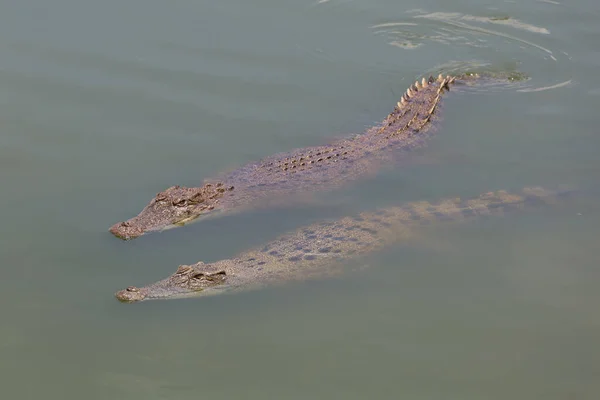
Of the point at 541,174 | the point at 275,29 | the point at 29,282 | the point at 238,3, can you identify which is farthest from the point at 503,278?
the point at 238,3

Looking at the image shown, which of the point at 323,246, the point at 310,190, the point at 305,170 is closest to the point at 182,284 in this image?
the point at 323,246

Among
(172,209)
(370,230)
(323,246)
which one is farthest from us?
(172,209)

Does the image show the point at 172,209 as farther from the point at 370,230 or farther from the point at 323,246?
the point at 370,230

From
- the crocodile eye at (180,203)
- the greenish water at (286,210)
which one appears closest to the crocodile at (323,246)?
the greenish water at (286,210)

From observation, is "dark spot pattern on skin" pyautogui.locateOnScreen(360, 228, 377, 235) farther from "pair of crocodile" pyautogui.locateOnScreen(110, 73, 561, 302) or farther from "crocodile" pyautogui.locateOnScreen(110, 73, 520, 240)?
"crocodile" pyautogui.locateOnScreen(110, 73, 520, 240)

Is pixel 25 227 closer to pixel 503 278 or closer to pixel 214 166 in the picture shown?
pixel 214 166
